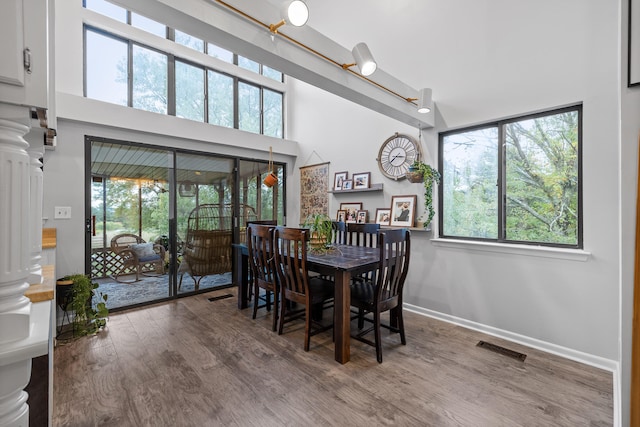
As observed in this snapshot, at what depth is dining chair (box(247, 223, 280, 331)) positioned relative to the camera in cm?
278

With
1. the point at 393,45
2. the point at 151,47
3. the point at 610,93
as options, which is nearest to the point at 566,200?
the point at 610,93

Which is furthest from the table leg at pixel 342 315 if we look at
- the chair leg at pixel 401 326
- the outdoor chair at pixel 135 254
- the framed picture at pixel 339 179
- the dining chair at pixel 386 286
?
the outdoor chair at pixel 135 254

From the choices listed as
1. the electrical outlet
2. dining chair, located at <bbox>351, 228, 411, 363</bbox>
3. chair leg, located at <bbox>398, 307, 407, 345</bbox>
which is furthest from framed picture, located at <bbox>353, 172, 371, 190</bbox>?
the electrical outlet

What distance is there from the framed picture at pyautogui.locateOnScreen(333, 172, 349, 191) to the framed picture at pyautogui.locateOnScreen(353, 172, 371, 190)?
0.59 ft

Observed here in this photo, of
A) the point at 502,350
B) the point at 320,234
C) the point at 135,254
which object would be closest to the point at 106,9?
the point at 135,254

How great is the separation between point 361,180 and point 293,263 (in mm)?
1858

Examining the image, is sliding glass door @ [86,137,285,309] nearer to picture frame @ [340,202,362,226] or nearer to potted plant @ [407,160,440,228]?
picture frame @ [340,202,362,226]

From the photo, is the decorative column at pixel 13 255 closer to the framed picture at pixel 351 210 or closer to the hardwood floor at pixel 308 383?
the hardwood floor at pixel 308 383

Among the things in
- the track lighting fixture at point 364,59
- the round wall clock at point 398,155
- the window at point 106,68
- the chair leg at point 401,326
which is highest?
the window at point 106,68

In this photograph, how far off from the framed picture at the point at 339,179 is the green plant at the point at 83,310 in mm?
3094

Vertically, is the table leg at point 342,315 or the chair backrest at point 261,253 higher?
the chair backrest at point 261,253

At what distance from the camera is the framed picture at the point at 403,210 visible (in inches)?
133

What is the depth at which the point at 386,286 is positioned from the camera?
95.0 inches

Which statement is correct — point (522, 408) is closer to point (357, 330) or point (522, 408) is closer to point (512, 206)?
point (357, 330)
